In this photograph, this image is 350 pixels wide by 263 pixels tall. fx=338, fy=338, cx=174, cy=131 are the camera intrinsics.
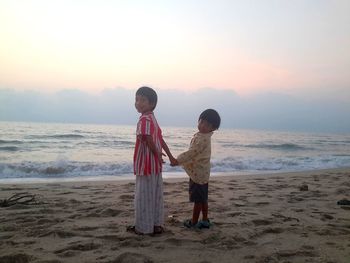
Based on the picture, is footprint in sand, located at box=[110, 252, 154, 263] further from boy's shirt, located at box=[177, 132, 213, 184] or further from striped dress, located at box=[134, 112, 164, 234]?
boy's shirt, located at box=[177, 132, 213, 184]

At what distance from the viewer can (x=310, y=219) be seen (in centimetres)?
460

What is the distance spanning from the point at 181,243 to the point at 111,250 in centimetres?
74

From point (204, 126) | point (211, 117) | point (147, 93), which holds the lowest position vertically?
point (204, 126)

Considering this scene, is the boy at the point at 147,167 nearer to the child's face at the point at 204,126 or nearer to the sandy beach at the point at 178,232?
the sandy beach at the point at 178,232

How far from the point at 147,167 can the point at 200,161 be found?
703 mm

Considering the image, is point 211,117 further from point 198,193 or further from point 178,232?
point 178,232

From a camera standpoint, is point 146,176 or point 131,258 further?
point 146,176

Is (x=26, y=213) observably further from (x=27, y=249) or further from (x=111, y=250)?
(x=111, y=250)

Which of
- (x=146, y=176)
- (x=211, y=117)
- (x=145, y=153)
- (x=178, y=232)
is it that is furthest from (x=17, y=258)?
(x=211, y=117)

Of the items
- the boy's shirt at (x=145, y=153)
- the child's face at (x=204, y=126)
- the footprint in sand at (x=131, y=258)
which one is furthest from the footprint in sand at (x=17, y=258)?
the child's face at (x=204, y=126)

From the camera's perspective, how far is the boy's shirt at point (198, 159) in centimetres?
409

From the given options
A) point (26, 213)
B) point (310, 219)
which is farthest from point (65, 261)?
point (310, 219)

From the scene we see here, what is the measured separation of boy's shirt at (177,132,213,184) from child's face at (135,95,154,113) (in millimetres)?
697

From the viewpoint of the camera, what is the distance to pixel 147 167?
3787 millimetres
